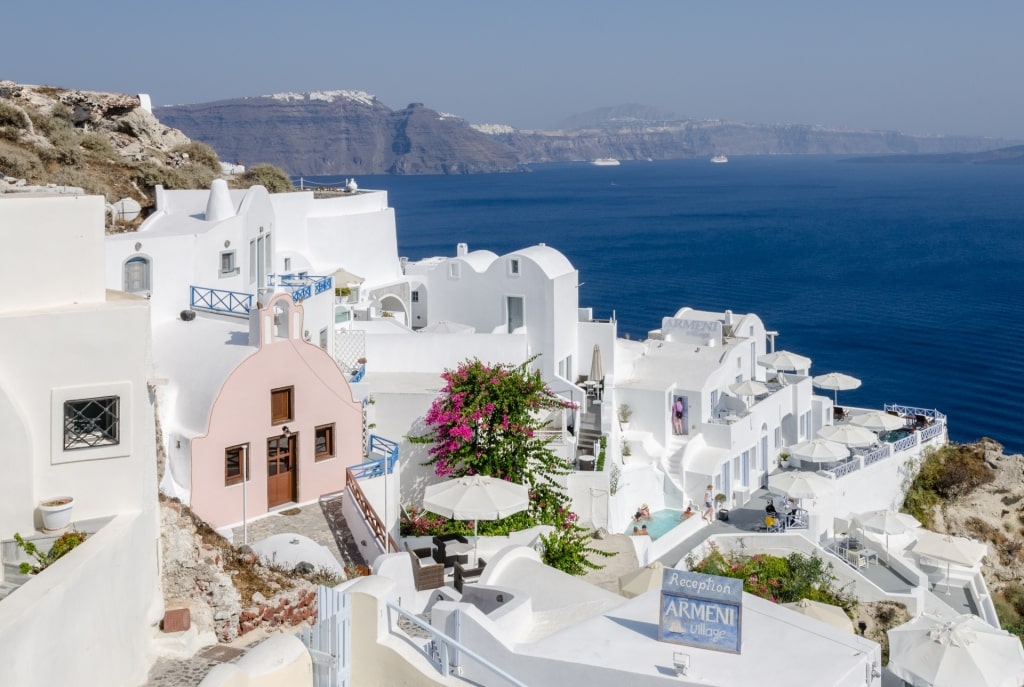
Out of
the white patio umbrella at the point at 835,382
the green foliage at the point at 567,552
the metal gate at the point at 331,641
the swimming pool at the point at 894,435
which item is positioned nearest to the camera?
the metal gate at the point at 331,641

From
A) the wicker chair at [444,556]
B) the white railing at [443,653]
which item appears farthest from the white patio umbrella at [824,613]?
the white railing at [443,653]

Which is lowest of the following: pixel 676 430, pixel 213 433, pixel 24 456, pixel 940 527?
pixel 940 527

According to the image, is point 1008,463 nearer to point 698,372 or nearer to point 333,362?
point 698,372

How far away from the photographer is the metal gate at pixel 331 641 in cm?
902

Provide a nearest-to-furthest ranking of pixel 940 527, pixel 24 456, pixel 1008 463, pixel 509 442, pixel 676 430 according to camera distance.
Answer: pixel 24 456, pixel 509 442, pixel 676 430, pixel 940 527, pixel 1008 463

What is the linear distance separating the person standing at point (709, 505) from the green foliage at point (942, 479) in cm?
763

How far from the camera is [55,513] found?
33.0 feet

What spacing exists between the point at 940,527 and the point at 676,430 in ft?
30.2

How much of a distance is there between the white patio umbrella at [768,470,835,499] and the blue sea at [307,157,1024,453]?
2036 centimetres

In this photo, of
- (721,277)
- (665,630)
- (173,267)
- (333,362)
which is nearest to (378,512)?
(333,362)

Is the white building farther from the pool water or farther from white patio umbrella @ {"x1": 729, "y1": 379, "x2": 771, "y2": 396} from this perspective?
white patio umbrella @ {"x1": 729, "y1": 379, "x2": 771, "y2": 396}

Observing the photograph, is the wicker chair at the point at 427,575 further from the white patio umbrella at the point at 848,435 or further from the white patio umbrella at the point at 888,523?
the white patio umbrella at the point at 848,435

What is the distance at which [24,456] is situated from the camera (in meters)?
10.2

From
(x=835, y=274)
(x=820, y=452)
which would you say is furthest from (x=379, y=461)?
(x=835, y=274)
